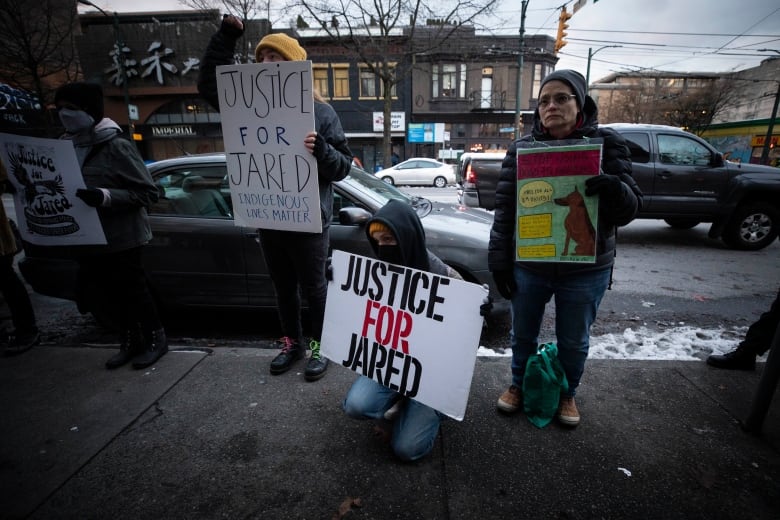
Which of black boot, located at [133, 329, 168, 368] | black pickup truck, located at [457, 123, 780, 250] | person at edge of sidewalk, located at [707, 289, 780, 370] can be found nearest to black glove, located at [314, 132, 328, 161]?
black boot, located at [133, 329, 168, 368]

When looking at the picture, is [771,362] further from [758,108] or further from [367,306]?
[758,108]

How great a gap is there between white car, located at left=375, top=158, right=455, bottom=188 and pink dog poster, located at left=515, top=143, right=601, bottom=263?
60.0 feet

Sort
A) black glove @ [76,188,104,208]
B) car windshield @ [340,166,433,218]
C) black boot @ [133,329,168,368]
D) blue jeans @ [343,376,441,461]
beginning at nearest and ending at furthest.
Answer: blue jeans @ [343,376,441,461] < black glove @ [76,188,104,208] < black boot @ [133,329,168,368] < car windshield @ [340,166,433,218]

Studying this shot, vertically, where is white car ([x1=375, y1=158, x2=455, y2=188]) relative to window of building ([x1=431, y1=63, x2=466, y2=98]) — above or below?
below

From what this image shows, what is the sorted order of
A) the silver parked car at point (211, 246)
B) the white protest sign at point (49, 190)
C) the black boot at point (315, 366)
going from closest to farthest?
the white protest sign at point (49, 190)
the black boot at point (315, 366)
the silver parked car at point (211, 246)

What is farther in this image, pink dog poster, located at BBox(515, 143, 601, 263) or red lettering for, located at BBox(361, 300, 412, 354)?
red lettering for, located at BBox(361, 300, 412, 354)

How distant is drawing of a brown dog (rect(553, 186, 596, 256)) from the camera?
5.83 feet

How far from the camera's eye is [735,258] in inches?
244

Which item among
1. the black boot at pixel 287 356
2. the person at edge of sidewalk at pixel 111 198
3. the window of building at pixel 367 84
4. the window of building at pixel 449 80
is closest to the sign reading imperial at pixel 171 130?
the window of building at pixel 367 84

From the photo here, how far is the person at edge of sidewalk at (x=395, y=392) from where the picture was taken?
1875mm

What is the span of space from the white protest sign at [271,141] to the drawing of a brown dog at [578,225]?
4.50 ft

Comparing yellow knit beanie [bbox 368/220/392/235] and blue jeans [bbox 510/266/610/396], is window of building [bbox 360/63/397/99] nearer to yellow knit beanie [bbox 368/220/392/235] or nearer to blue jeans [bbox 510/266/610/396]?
yellow knit beanie [bbox 368/220/392/235]

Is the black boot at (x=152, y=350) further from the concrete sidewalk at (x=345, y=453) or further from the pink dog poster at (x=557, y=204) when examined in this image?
the pink dog poster at (x=557, y=204)

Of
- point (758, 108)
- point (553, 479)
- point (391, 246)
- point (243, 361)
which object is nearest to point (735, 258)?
point (553, 479)
